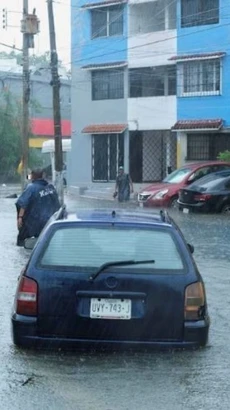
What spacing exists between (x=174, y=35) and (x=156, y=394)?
117 ft

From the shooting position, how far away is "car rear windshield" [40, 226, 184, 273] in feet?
26.8

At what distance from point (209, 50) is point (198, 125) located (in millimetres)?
3183

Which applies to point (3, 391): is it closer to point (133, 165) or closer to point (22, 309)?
point (22, 309)

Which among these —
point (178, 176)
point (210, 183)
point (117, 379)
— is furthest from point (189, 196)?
point (117, 379)

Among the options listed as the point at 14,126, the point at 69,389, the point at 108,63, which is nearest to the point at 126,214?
the point at 69,389

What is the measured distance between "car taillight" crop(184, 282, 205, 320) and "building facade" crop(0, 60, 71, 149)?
58.1 m

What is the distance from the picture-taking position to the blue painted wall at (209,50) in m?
39.5

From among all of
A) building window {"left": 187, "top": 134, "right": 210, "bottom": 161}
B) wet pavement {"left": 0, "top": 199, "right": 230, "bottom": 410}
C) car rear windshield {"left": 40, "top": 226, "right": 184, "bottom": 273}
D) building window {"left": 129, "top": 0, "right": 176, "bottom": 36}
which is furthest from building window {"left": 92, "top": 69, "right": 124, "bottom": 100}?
car rear windshield {"left": 40, "top": 226, "right": 184, "bottom": 273}

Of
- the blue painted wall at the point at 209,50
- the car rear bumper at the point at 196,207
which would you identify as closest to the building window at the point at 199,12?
the blue painted wall at the point at 209,50

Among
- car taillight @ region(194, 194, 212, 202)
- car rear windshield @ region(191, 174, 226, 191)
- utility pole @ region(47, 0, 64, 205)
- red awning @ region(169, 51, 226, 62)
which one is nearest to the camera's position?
car taillight @ region(194, 194, 212, 202)

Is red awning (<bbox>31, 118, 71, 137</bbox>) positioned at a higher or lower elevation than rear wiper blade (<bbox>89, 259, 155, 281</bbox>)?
lower

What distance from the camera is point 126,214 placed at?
9.00 meters

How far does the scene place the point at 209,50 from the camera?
40.1 meters

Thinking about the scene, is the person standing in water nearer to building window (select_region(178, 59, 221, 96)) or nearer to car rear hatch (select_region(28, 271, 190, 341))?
building window (select_region(178, 59, 221, 96))
